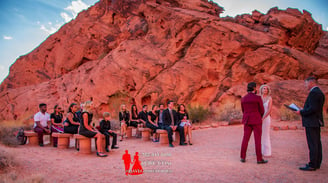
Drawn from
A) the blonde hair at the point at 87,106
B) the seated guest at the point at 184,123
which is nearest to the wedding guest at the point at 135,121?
the seated guest at the point at 184,123

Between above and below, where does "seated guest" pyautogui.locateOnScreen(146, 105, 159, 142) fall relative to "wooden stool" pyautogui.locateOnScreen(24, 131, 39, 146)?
above

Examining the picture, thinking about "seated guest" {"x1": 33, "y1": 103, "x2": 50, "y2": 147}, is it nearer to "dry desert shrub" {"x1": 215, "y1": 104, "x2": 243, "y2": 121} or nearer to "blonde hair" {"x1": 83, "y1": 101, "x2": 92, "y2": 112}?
"blonde hair" {"x1": 83, "y1": 101, "x2": 92, "y2": 112}

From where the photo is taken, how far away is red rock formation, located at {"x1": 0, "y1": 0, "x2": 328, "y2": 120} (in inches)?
673

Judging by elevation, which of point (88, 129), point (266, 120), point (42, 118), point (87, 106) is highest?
point (87, 106)

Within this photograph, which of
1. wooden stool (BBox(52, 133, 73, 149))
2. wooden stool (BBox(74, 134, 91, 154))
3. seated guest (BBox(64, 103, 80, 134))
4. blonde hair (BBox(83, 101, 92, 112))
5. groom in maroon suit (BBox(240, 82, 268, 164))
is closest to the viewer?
groom in maroon suit (BBox(240, 82, 268, 164))

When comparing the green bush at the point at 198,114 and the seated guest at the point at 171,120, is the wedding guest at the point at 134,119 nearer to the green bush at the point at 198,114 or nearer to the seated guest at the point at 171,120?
the seated guest at the point at 171,120

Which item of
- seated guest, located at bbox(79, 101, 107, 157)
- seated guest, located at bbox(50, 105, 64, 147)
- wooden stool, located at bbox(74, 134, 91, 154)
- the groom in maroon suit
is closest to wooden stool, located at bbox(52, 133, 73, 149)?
seated guest, located at bbox(50, 105, 64, 147)

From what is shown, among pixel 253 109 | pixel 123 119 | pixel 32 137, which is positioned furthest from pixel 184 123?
pixel 32 137

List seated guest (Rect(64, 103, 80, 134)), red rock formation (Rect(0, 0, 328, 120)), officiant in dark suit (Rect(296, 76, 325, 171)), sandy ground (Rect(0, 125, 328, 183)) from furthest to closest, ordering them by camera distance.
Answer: red rock formation (Rect(0, 0, 328, 120)), seated guest (Rect(64, 103, 80, 134)), officiant in dark suit (Rect(296, 76, 325, 171)), sandy ground (Rect(0, 125, 328, 183))

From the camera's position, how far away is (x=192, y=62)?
18.4m

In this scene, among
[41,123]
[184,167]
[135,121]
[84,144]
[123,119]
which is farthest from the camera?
[135,121]

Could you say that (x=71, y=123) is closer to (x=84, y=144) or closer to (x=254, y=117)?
(x=84, y=144)

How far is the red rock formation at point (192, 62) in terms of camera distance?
56.1 feet

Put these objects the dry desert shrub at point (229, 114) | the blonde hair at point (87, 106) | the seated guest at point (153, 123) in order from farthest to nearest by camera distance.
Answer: the dry desert shrub at point (229, 114) → the seated guest at point (153, 123) → the blonde hair at point (87, 106)
